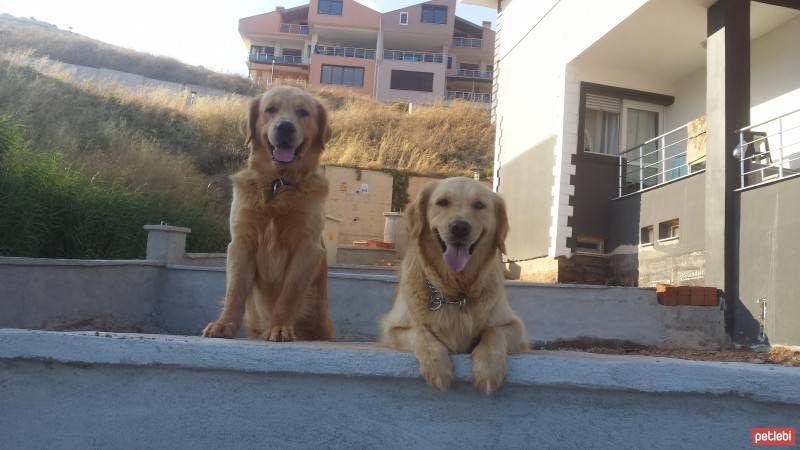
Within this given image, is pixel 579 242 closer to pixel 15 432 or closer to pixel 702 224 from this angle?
pixel 702 224

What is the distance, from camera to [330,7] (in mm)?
43688

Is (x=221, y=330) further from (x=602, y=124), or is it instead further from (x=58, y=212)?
(x=602, y=124)

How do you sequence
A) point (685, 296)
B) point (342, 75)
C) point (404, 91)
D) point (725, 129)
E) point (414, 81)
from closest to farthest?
point (685, 296)
point (725, 129)
point (342, 75)
point (404, 91)
point (414, 81)

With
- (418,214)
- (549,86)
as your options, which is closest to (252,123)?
(418,214)

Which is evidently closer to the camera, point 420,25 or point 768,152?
point 768,152

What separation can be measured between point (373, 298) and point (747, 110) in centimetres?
523

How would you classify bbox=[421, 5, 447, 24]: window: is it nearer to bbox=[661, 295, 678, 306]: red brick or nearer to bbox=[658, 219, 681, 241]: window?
bbox=[658, 219, 681, 241]: window

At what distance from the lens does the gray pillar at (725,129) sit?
729 cm

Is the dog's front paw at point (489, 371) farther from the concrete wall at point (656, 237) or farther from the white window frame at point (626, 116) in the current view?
the white window frame at point (626, 116)

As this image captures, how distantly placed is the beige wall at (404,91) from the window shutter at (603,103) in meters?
30.4

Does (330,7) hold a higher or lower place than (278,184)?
higher

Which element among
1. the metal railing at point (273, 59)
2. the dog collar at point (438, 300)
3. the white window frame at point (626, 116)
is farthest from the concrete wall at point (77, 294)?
the metal railing at point (273, 59)

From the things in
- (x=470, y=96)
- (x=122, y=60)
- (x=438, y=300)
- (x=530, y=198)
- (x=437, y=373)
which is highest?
(x=470, y=96)

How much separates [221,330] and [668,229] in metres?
7.70
